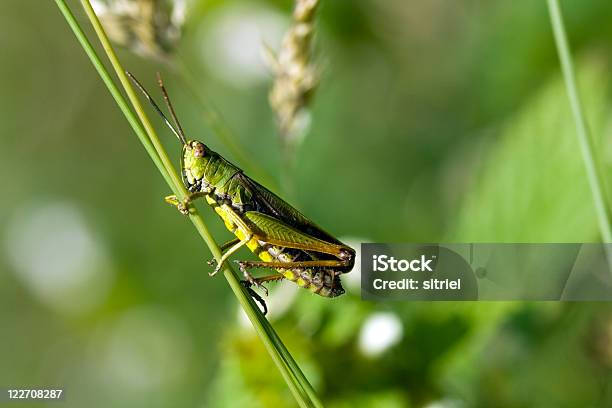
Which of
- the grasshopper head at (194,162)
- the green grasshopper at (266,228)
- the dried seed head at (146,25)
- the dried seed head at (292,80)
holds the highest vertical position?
the dried seed head at (146,25)

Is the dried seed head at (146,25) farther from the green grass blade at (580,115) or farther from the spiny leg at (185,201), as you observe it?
the green grass blade at (580,115)

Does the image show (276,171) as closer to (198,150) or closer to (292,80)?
(292,80)

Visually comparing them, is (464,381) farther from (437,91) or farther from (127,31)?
(437,91)

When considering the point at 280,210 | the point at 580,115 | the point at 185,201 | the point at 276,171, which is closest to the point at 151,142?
the point at 185,201

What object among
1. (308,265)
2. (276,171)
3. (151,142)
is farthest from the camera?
(276,171)

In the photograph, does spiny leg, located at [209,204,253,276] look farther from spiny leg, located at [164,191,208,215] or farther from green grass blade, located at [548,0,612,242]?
green grass blade, located at [548,0,612,242]

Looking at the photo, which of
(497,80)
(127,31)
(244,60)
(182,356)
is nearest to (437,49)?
(497,80)

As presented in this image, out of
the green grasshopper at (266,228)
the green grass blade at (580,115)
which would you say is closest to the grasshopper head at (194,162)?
the green grasshopper at (266,228)
